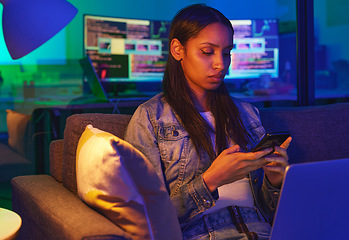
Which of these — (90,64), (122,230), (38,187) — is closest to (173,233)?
(122,230)

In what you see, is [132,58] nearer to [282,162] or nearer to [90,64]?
[90,64]

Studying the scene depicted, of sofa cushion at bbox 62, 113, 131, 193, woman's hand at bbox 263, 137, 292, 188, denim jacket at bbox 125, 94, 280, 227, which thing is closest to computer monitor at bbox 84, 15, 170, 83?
sofa cushion at bbox 62, 113, 131, 193

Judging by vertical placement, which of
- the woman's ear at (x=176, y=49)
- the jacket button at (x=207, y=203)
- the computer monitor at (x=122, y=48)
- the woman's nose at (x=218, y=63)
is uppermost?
the computer monitor at (x=122, y=48)

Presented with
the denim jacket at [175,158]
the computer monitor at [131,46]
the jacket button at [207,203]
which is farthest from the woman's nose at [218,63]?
the computer monitor at [131,46]

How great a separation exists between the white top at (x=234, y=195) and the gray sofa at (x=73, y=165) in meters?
0.43

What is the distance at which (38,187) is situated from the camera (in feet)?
4.66

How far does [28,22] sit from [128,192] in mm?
2481

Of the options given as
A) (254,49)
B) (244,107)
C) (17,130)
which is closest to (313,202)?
(244,107)

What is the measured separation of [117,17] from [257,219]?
3035 millimetres

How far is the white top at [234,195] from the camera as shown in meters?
1.35

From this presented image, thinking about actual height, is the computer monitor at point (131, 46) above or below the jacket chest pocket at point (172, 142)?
above

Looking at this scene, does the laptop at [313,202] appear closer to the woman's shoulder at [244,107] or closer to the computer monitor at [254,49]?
the woman's shoulder at [244,107]

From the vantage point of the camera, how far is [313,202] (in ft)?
2.80

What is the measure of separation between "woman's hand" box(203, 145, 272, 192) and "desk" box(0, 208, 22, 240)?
551mm
